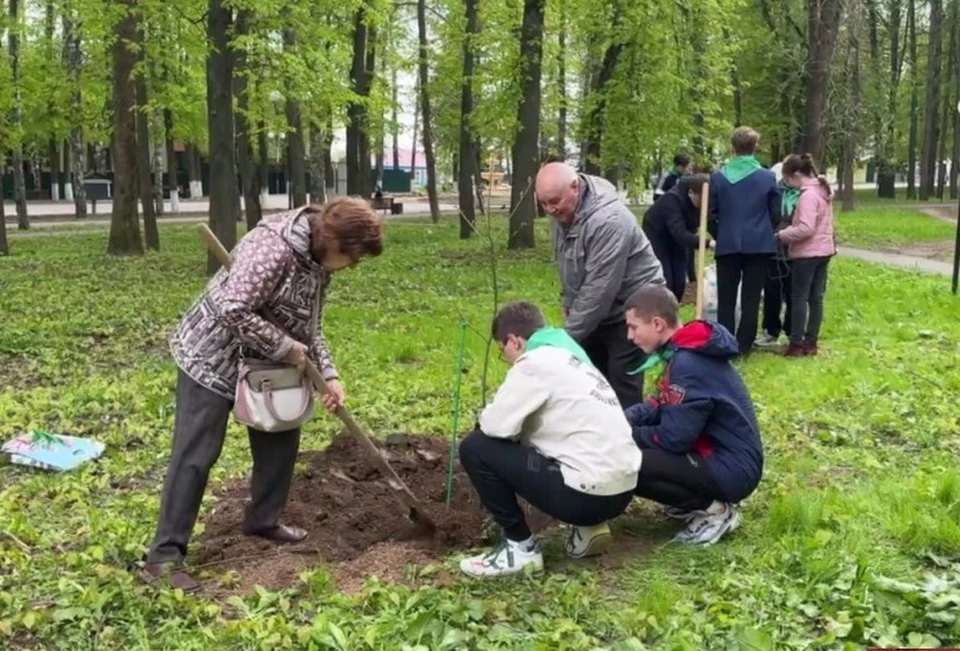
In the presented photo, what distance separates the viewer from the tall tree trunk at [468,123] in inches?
806

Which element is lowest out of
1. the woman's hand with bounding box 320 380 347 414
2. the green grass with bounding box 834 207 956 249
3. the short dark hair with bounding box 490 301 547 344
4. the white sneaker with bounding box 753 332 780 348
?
the white sneaker with bounding box 753 332 780 348

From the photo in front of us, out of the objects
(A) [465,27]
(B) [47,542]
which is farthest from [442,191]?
(B) [47,542]

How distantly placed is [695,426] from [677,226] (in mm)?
4718

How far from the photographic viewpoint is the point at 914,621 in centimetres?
349

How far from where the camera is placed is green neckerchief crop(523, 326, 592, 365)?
155 inches

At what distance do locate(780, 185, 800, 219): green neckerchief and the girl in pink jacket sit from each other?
0.04 meters

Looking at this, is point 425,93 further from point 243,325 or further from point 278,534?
point 243,325

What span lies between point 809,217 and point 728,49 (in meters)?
14.2

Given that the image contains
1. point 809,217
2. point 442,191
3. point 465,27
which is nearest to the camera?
point 809,217

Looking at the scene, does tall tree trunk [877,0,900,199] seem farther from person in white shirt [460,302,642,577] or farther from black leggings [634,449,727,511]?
person in white shirt [460,302,642,577]

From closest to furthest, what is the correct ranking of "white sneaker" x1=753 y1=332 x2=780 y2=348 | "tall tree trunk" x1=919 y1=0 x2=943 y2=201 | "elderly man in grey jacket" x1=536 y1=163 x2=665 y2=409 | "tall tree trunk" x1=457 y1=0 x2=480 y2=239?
"elderly man in grey jacket" x1=536 y1=163 x2=665 y2=409 → "white sneaker" x1=753 y1=332 x2=780 y2=348 → "tall tree trunk" x1=457 y1=0 x2=480 y2=239 → "tall tree trunk" x1=919 y1=0 x2=943 y2=201

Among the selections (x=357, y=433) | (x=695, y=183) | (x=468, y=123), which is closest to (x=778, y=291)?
(x=695, y=183)

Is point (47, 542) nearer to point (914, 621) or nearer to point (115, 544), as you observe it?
point (115, 544)

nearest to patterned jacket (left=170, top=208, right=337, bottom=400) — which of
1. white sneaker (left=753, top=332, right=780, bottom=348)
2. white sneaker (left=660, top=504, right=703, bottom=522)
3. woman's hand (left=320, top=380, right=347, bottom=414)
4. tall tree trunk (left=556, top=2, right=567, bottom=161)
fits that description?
woman's hand (left=320, top=380, right=347, bottom=414)
